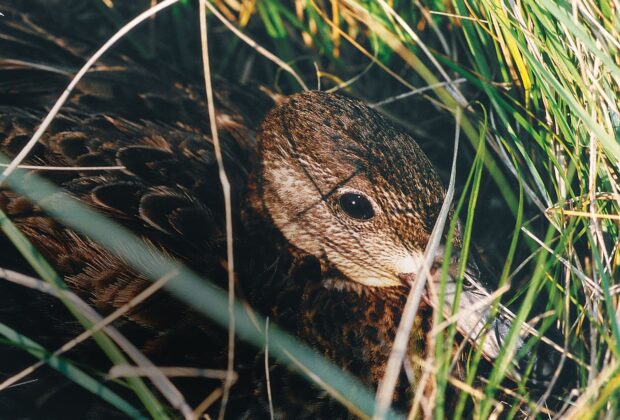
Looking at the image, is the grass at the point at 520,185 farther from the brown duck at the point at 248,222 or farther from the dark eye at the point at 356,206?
the dark eye at the point at 356,206

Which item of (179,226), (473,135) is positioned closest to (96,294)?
(179,226)

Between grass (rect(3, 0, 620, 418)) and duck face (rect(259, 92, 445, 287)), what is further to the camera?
duck face (rect(259, 92, 445, 287))

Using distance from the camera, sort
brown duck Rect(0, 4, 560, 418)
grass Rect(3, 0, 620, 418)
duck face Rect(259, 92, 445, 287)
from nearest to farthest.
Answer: grass Rect(3, 0, 620, 418), brown duck Rect(0, 4, 560, 418), duck face Rect(259, 92, 445, 287)

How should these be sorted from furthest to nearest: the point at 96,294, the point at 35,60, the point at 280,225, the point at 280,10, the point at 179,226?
the point at 280,10, the point at 35,60, the point at 280,225, the point at 179,226, the point at 96,294

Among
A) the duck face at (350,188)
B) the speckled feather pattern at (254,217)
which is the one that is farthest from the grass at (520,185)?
the duck face at (350,188)

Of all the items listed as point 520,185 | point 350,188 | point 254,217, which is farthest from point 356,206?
point 520,185

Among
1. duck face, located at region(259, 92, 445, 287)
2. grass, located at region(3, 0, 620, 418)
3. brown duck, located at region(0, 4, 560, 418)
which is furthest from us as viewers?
duck face, located at region(259, 92, 445, 287)

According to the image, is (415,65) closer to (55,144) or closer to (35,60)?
(55,144)

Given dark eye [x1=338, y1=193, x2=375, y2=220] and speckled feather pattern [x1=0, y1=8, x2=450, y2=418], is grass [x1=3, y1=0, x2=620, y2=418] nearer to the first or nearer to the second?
speckled feather pattern [x1=0, y1=8, x2=450, y2=418]

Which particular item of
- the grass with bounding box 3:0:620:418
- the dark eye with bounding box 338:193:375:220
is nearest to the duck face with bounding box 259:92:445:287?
the dark eye with bounding box 338:193:375:220
